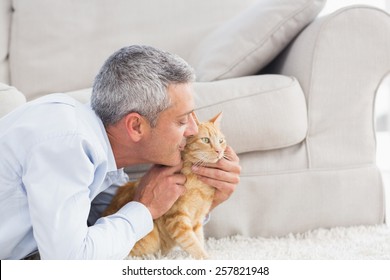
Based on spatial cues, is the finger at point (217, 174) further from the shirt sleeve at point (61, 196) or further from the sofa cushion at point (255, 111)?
the shirt sleeve at point (61, 196)

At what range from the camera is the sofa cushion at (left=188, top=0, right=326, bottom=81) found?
189cm

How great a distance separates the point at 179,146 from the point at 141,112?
170mm

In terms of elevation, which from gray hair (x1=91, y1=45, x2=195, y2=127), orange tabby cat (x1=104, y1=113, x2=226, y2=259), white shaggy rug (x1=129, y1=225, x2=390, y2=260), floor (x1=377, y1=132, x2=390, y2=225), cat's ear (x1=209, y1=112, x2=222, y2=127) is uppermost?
gray hair (x1=91, y1=45, x2=195, y2=127)

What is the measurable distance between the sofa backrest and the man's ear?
110cm

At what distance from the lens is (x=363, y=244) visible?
1646 mm

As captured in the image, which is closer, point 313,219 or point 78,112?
point 78,112

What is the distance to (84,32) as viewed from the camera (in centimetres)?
241

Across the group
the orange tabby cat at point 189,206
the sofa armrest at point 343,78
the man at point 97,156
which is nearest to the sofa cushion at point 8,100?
the man at point 97,156

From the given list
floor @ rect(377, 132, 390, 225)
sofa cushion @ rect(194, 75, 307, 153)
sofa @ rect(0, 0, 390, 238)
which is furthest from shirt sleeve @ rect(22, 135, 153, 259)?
floor @ rect(377, 132, 390, 225)

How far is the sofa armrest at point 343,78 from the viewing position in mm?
1780

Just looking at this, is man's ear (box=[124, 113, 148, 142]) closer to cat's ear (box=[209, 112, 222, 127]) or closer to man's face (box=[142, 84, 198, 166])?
man's face (box=[142, 84, 198, 166])

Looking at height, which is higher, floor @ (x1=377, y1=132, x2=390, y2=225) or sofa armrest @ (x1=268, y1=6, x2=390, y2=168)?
sofa armrest @ (x1=268, y1=6, x2=390, y2=168)
